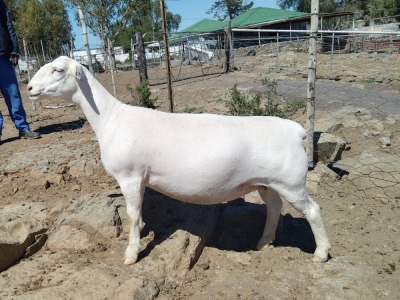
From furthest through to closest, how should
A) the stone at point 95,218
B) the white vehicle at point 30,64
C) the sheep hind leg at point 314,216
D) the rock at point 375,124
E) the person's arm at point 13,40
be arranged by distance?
1. the white vehicle at point 30,64
2. the rock at point 375,124
3. the person's arm at point 13,40
4. the stone at point 95,218
5. the sheep hind leg at point 314,216

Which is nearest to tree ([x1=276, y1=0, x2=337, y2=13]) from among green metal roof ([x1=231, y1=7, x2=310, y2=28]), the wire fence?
green metal roof ([x1=231, y1=7, x2=310, y2=28])

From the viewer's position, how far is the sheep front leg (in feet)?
11.4

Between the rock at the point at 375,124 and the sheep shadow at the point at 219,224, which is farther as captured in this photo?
the rock at the point at 375,124

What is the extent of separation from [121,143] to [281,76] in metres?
13.4

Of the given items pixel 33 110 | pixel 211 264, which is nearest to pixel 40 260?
pixel 211 264

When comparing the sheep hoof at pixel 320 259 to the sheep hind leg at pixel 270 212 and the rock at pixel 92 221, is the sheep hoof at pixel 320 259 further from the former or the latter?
the rock at pixel 92 221

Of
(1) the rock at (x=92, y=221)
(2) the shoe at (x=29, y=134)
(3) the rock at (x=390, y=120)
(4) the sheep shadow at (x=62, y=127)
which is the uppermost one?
(2) the shoe at (x=29, y=134)

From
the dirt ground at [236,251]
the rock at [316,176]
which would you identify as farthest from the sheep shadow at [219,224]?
the rock at [316,176]

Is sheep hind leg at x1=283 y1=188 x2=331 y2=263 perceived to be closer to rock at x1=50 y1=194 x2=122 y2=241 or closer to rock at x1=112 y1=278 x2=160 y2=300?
rock at x1=112 y1=278 x2=160 y2=300

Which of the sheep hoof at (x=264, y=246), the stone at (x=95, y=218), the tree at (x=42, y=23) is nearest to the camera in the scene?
the stone at (x=95, y=218)

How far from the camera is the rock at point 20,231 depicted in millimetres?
3447

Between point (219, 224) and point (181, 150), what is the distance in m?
1.38

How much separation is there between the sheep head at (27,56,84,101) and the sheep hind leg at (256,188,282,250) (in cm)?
206

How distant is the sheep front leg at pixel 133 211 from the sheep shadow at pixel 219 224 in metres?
0.33
